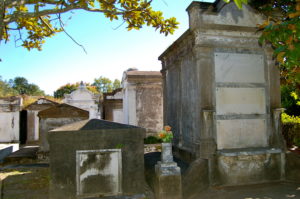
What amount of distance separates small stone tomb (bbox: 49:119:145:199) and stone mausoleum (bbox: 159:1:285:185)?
1.72 meters

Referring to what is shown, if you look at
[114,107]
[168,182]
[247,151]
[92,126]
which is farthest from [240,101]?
[114,107]

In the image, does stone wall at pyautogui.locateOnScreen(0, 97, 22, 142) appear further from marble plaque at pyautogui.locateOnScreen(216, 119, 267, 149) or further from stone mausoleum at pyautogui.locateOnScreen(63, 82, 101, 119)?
marble plaque at pyautogui.locateOnScreen(216, 119, 267, 149)

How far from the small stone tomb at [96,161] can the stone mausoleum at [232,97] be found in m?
1.72

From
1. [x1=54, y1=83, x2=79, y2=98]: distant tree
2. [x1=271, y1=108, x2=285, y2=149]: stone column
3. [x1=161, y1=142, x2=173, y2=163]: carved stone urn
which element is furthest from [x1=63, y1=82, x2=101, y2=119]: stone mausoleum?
[x1=54, y1=83, x2=79, y2=98]: distant tree

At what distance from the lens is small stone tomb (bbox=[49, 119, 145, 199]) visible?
440 centimetres

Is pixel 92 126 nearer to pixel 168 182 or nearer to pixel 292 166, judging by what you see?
pixel 168 182

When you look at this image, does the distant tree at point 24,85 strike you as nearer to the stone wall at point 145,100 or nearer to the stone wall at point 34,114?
the stone wall at point 34,114

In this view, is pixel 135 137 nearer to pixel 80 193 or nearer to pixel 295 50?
pixel 80 193

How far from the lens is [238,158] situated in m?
5.61

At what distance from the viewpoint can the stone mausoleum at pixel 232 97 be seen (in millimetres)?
5598

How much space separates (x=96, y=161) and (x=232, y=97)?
3.51 meters

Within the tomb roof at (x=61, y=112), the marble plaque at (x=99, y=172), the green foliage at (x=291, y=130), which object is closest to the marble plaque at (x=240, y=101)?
the marble plaque at (x=99, y=172)

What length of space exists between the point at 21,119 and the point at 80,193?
10.7 meters

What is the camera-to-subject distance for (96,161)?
4508 millimetres
